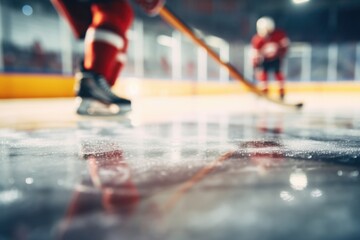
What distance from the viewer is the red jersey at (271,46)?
4320 millimetres

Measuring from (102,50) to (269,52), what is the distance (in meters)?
3.34

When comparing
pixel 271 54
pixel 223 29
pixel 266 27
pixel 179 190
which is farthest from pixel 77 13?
pixel 223 29

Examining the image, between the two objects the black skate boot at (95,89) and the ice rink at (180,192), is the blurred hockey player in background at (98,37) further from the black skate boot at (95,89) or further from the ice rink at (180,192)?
the ice rink at (180,192)

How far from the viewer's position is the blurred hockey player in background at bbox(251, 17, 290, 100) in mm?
4328

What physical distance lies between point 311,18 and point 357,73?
9.91ft

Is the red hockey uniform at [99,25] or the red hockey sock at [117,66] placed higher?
the red hockey uniform at [99,25]

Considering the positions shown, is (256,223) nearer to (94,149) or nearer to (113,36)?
(94,149)

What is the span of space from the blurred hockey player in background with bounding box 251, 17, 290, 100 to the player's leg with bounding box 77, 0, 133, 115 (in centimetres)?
310

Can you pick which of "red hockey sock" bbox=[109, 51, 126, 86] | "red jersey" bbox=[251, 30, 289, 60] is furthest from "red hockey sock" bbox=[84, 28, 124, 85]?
"red jersey" bbox=[251, 30, 289, 60]

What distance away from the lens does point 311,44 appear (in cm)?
1212

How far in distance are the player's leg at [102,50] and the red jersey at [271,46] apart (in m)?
3.22

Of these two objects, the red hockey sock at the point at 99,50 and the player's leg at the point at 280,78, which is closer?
the red hockey sock at the point at 99,50

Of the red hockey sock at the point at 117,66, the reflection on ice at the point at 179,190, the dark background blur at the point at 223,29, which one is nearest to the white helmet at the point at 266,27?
the red hockey sock at the point at 117,66

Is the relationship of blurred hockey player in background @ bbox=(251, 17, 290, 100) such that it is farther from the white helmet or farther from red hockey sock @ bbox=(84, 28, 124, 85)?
red hockey sock @ bbox=(84, 28, 124, 85)
